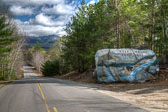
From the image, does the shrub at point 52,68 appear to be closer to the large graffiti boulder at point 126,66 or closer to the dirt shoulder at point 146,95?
the large graffiti boulder at point 126,66

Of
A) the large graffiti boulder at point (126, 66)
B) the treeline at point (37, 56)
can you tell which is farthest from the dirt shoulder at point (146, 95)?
the treeline at point (37, 56)

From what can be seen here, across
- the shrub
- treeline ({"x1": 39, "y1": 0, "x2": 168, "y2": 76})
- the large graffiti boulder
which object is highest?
treeline ({"x1": 39, "y1": 0, "x2": 168, "y2": 76})

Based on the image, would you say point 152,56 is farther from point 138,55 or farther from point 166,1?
point 166,1

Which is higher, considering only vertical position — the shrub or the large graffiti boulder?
the large graffiti boulder

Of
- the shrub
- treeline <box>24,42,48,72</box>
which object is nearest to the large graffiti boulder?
the shrub

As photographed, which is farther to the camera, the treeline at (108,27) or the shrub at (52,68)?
the shrub at (52,68)

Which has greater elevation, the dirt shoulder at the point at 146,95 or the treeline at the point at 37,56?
the treeline at the point at 37,56

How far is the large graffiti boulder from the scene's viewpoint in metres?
18.8

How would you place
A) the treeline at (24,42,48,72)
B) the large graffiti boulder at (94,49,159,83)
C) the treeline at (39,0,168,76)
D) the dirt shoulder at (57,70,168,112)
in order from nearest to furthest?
the dirt shoulder at (57,70,168,112)
the large graffiti boulder at (94,49,159,83)
the treeline at (39,0,168,76)
the treeline at (24,42,48,72)

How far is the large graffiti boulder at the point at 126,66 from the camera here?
18.8m

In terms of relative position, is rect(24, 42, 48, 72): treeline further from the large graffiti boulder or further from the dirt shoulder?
the dirt shoulder

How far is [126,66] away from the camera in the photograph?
749 inches

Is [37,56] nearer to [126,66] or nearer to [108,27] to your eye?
[108,27]

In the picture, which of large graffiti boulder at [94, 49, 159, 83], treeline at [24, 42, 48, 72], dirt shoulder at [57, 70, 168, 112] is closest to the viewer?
dirt shoulder at [57, 70, 168, 112]
